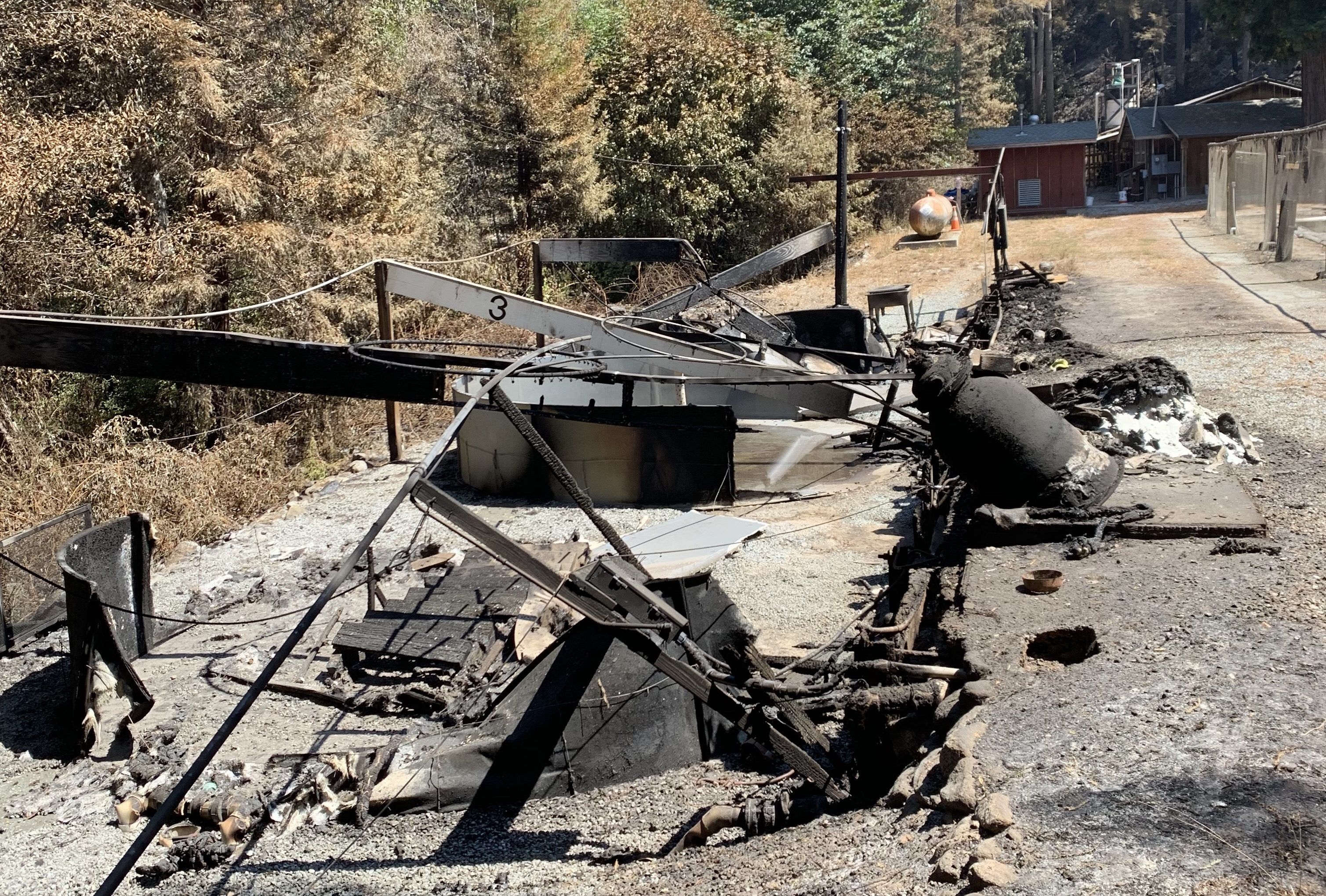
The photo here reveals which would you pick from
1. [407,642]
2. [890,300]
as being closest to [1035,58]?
[890,300]

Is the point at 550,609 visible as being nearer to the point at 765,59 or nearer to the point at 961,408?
the point at 961,408

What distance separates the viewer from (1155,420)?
944cm

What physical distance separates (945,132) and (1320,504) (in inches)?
1411

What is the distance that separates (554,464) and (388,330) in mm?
9056

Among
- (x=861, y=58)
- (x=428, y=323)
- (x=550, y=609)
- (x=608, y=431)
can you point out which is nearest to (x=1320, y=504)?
(x=550, y=609)

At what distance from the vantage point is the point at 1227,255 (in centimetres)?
2319

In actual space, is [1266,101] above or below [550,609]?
above

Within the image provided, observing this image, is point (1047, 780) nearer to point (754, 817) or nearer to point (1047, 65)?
point (754, 817)

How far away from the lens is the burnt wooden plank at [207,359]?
7.19 metres

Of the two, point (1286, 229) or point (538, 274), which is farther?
point (1286, 229)

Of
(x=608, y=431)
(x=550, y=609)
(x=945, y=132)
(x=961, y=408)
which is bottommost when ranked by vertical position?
(x=550, y=609)

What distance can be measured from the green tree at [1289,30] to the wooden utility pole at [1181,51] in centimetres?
2110

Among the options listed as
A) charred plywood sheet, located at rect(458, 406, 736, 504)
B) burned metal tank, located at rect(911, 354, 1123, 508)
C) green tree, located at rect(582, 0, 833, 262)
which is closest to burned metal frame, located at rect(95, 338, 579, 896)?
burned metal tank, located at rect(911, 354, 1123, 508)

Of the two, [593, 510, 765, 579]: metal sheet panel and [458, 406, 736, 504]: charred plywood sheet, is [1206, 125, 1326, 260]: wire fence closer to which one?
[458, 406, 736, 504]: charred plywood sheet
